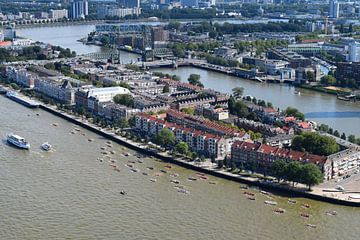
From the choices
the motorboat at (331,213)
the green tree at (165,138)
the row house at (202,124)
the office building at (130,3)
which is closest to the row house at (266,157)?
the row house at (202,124)

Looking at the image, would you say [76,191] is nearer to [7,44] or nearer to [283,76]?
[283,76]

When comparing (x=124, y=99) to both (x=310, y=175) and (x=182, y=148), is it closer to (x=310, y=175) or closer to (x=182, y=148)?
(x=182, y=148)

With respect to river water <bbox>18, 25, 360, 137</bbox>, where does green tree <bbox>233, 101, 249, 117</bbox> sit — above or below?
above

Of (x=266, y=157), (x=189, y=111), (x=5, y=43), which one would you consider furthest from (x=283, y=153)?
(x=5, y=43)

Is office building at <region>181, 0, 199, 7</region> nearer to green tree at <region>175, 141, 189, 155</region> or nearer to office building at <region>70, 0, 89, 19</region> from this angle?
office building at <region>70, 0, 89, 19</region>

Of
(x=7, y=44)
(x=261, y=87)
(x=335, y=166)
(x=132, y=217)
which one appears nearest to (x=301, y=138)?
(x=335, y=166)

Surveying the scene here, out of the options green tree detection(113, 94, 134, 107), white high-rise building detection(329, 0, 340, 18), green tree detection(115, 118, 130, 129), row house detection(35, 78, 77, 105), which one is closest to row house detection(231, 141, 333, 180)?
green tree detection(115, 118, 130, 129)

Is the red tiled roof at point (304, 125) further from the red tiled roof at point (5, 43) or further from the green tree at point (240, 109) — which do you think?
the red tiled roof at point (5, 43)

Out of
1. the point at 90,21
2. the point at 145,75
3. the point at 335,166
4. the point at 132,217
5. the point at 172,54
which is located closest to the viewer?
the point at 132,217
